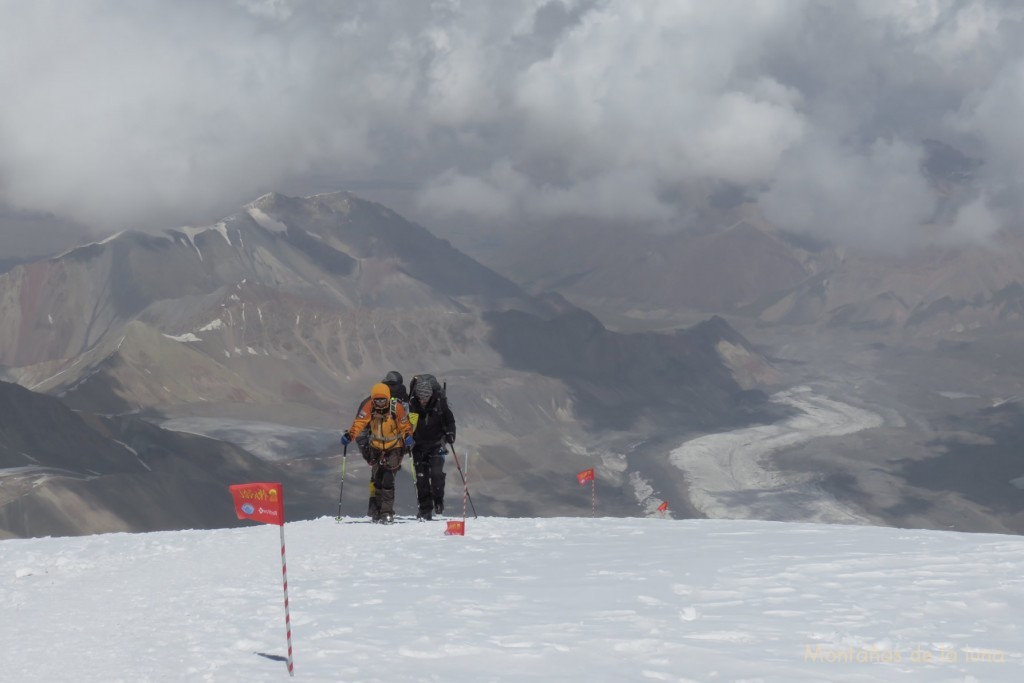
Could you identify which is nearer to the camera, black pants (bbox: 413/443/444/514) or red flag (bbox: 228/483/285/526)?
red flag (bbox: 228/483/285/526)

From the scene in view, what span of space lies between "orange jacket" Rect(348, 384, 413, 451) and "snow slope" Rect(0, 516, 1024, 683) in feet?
12.2

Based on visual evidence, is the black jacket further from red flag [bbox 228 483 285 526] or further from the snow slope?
red flag [bbox 228 483 285 526]

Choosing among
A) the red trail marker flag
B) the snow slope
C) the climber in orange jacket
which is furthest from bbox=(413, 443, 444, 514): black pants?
the red trail marker flag

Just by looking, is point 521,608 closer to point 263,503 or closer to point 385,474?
point 263,503

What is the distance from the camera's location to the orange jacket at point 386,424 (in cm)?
3142

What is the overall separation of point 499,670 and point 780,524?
1862cm

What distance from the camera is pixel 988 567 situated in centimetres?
2142

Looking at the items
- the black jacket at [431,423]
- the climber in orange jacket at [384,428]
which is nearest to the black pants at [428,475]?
the black jacket at [431,423]

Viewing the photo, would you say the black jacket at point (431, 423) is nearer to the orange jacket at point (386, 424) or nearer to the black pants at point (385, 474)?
the black pants at point (385, 474)

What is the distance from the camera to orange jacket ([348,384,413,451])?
1237 inches

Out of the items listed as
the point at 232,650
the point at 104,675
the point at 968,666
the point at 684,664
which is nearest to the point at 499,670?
the point at 684,664

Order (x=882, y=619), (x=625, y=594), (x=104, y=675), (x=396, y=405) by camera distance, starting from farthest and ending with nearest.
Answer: (x=396, y=405) < (x=625, y=594) < (x=882, y=619) < (x=104, y=675)

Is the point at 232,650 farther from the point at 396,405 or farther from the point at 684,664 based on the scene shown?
the point at 396,405

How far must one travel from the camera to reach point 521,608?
1911 cm
